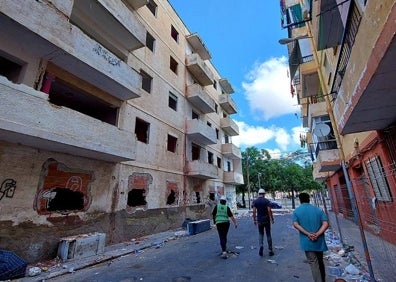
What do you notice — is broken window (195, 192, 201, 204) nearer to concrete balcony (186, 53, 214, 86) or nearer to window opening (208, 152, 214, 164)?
window opening (208, 152, 214, 164)

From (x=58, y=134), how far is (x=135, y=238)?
6.17 m

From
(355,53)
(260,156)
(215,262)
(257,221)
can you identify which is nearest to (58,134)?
(215,262)

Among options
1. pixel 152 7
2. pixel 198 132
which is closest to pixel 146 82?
pixel 198 132

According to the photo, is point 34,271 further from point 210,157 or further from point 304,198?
point 210,157

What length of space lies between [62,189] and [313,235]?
7.94 m

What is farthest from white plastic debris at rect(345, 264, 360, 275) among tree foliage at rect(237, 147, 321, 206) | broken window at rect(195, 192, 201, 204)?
tree foliage at rect(237, 147, 321, 206)

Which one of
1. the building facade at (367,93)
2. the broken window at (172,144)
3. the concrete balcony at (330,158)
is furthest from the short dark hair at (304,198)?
the broken window at (172,144)

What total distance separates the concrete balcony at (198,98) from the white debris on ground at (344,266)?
43.1 feet

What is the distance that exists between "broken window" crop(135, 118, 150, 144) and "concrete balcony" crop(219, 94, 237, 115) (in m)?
14.0

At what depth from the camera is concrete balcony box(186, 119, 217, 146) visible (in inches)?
655

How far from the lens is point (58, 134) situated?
6.77 m

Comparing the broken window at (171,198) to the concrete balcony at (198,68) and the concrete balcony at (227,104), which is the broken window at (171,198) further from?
the concrete balcony at (227,104)

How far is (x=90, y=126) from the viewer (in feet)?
26.1

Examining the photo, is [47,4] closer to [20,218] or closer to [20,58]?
[20,58]
